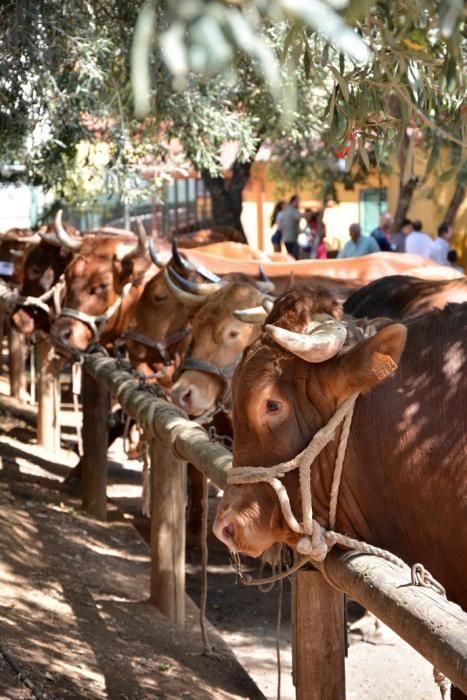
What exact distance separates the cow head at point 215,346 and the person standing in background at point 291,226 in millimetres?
13899

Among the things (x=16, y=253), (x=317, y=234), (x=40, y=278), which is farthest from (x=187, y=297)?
(x=317, y=234)

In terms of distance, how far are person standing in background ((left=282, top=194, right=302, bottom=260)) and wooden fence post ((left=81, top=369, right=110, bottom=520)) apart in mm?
12368

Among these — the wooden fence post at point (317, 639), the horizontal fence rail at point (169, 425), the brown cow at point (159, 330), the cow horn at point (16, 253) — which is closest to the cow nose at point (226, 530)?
the wooden fence post at point (317, 639)

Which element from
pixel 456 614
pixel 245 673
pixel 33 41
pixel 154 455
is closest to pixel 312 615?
pixel 456 614

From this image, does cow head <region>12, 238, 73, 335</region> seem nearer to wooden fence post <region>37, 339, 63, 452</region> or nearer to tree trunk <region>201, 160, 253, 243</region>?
wooden fence post <region>37, 339, 63, 452</region>

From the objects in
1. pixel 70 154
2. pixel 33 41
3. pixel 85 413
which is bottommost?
pixel 85 413

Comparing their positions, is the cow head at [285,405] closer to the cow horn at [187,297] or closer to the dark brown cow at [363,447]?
the dark brown cow at [363,447]

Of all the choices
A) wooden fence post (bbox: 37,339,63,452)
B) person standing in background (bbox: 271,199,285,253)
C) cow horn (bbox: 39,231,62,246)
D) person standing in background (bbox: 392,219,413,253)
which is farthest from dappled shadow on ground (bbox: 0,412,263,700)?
person standing in background (bbox: 271,199,285,253)

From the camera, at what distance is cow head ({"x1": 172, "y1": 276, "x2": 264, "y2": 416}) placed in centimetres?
759

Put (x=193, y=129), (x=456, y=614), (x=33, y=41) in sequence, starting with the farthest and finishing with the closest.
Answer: (x=193, y=129)
(x=33, y=41)
(x=456, y=614)

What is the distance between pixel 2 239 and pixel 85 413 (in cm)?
711

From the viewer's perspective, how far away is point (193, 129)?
10133mm

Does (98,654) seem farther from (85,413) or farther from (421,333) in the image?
(85,413)

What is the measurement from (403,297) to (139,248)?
185 inches
